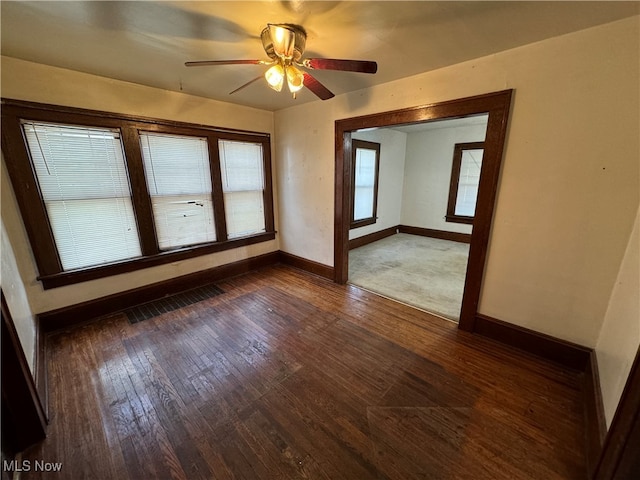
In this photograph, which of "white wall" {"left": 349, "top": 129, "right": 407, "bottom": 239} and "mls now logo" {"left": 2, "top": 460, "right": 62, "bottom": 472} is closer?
"mls now logo" {"left": 2, "top": 460, "right": 62, "bottom": 472}

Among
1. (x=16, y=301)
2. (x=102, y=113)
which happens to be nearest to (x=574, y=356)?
(x=16, y=301)

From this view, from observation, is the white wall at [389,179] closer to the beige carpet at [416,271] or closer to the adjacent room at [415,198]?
the adjacent room at [415,198]

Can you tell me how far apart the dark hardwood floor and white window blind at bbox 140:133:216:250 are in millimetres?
1150

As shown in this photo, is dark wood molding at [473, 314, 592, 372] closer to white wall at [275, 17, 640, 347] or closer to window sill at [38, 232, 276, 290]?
white wall at [275, 17, 640, 347]

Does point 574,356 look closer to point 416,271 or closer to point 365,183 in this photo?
point 416,271

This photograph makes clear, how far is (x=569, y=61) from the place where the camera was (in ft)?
5.58

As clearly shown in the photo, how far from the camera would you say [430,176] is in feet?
19.1

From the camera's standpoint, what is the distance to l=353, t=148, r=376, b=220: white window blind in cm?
496

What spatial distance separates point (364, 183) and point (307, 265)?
2300mm

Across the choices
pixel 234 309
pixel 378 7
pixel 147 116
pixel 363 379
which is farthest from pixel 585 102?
pixel 147 116

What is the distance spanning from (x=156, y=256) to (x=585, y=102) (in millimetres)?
4156

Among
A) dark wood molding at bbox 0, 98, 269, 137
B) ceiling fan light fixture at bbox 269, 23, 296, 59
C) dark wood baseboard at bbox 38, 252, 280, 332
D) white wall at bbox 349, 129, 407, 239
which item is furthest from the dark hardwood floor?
white wall at bbox 349, 129, 407, 239

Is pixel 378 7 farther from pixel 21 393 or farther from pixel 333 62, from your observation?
pixel 21 393

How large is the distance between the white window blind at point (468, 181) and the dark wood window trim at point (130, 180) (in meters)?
4.33
